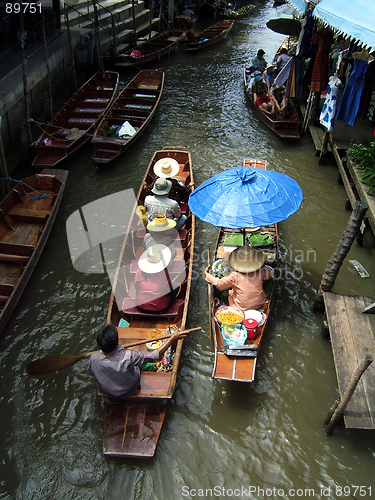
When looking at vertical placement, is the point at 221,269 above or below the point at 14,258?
above

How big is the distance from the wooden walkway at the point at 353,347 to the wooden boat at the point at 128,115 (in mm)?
7092

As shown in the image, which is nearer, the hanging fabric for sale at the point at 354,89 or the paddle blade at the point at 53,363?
the paddle blade at the point at 53,363

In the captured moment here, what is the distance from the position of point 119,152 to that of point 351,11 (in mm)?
Result: 6331

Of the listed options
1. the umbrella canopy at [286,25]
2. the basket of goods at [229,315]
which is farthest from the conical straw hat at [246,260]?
the umbrella canopy at [286,25]

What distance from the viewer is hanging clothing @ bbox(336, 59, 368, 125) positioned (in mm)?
8383

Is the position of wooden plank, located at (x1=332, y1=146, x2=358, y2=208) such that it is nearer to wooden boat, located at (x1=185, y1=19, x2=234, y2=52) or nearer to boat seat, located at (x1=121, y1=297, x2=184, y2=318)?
boat seat, located at (x1=121, y1=297, x2=184, y2=318)

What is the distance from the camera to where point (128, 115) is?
1220cm

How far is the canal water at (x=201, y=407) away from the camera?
186 inches

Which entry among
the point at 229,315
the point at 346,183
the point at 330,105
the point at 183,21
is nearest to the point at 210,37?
the point at 183,21

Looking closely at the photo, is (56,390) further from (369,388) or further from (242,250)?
(369,388)

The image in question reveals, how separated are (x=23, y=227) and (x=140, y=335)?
4.15 metres

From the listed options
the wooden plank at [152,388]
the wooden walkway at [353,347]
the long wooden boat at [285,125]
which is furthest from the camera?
the long wooden boat at [285,125]

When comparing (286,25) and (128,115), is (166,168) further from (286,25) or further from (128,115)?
(286,25)

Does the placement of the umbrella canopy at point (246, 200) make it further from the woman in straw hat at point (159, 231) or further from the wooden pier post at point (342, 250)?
the woman in straw hat at point (159, 231)
